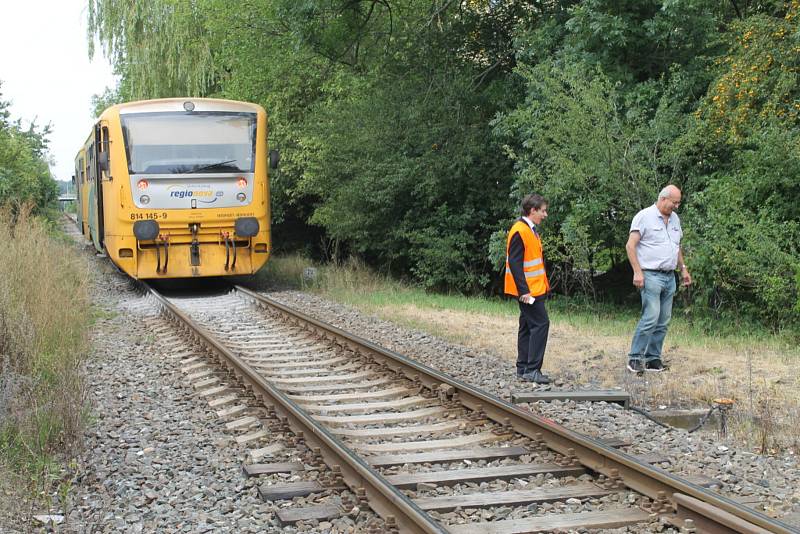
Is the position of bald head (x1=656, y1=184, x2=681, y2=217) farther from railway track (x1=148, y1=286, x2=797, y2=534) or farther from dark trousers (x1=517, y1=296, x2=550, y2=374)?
railway track (x1=148, y1=286, x2=797, y2=534)

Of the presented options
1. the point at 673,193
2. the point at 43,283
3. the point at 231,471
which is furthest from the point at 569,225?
the point at 231,471

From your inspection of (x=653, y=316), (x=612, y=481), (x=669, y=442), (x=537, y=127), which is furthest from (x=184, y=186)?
(x=612, y=481)

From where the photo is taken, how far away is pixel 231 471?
5.71m

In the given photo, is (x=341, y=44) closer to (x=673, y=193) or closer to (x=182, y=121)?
(x=182, y=121)

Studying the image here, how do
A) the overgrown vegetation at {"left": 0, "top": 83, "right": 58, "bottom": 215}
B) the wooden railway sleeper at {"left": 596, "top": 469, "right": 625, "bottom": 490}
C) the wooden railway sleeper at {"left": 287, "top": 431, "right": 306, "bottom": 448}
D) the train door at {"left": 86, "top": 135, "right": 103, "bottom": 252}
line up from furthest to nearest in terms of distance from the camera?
the overgrown vegetation at {"left": 0, "top": 83, "right": 58, "bottom": 215}, the train door at {"left": 86, "top": 135, "right": 103, "bottom": 252}, the wooden railway sleeper at {"left": 287, "top": 431, "right": 306, "bottom": 448}, the wooden railway sleeper at {"left": 596, "top": 469, "right": 625, "bottom": 490}

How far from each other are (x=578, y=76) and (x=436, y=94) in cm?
455

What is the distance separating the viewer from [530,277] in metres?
8.10

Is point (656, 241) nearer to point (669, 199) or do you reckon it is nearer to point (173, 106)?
point (669, 199)

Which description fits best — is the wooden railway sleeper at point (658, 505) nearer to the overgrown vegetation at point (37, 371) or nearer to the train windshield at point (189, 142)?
the overgrown vegetation at point (37, 371)

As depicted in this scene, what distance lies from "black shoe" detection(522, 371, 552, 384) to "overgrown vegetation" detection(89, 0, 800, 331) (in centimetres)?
457

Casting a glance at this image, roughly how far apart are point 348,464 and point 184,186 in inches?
427

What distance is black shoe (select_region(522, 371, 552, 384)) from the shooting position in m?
8.10

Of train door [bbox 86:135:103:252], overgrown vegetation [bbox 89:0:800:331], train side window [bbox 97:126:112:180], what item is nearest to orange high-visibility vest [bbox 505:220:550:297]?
overgrown vegetation [bbox 89:0:800:331]

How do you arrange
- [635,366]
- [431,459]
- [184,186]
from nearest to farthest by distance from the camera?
[431,459] < [635,366] < [184,186]
